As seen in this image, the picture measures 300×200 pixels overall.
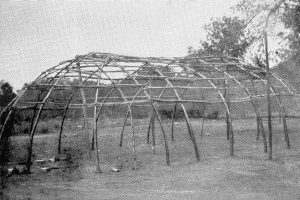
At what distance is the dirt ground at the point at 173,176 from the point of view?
7.83 meters

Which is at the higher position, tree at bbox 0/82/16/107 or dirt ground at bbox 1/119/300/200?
tree at bbox 0/82/16/107

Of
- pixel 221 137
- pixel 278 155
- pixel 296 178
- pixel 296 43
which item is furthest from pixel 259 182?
pixel 296 43

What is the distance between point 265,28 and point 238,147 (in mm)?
5838

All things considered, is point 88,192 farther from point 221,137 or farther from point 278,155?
point 221,137

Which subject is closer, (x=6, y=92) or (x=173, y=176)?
(x=173, y=176)

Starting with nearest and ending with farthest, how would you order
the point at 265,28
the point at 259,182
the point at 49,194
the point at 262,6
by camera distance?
the point at 49,194, the point at 259,182, the point at 265,28, the point at 262,6

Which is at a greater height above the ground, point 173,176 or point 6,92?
point 6,92

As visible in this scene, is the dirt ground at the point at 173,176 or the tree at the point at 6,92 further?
the tree at the point at 6,92

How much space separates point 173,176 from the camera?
969 centimetres

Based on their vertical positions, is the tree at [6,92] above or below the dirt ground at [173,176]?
above

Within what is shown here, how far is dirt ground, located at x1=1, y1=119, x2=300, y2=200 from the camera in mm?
7828

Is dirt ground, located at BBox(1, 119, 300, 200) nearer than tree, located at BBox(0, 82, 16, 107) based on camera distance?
Yes

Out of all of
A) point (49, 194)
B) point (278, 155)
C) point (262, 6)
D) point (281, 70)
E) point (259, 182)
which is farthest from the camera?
point (281, 70)

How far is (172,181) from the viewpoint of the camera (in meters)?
9.06
